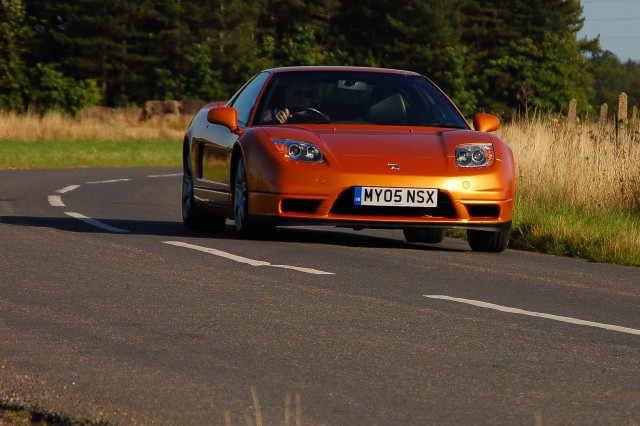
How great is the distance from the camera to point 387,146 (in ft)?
39.1

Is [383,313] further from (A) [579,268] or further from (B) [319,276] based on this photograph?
(A) [579,268]

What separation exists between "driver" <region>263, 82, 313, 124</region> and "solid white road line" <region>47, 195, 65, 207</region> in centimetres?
544

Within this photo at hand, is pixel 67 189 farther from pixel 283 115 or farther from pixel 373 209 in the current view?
pixel 373 209

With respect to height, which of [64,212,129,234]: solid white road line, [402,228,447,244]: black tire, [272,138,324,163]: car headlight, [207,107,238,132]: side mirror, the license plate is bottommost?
[64,212,129,234]: solid white road line

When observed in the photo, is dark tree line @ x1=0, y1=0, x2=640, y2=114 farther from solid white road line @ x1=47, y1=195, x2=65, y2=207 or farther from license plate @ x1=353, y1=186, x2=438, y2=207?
license plate @ x1=353, y1=186, x2=438, y2=207

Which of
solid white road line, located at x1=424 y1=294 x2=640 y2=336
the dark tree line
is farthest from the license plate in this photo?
the dark tree line

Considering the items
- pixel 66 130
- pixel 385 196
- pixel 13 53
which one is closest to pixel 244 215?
pixel 385 196

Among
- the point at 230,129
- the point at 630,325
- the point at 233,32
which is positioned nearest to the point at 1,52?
the point at 233,32

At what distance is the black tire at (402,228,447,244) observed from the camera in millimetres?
13516

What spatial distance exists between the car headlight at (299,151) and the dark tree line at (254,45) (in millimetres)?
70999

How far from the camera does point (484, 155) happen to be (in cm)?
1204

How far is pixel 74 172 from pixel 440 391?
81.0ft

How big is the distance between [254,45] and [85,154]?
199 ft

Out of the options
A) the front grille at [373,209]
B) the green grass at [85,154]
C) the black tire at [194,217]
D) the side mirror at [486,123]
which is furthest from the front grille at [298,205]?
the green grass at [85,154]
